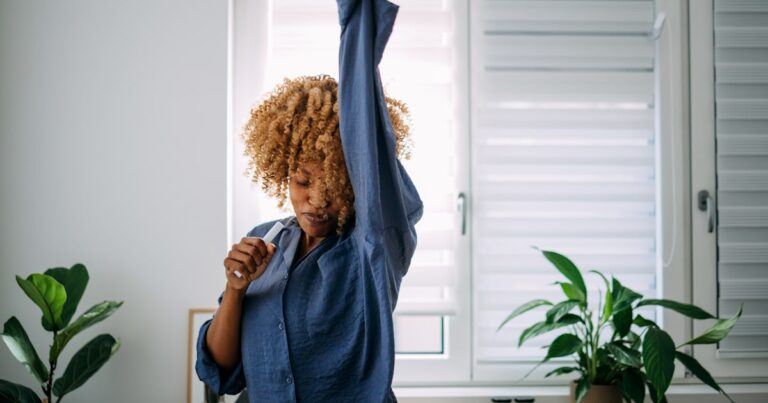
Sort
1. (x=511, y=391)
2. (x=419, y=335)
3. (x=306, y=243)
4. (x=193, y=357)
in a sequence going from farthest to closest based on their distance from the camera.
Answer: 1. (x=419, y=335)
2. (x=511, y=391)
3. (x=193, y=357)
4. (x=306, y=243)

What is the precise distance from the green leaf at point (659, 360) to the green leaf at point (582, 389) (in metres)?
0.19

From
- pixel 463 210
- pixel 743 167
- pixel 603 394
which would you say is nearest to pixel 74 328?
pixel 463 210

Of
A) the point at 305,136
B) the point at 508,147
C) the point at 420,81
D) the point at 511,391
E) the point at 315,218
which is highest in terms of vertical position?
the point at 420,81

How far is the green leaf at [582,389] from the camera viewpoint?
1823 mm

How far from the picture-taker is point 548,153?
86.4 inches

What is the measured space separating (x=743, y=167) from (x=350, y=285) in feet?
5.78

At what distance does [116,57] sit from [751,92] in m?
1.97

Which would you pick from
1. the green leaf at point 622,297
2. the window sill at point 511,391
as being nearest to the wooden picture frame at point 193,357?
the window sill at point 511,391

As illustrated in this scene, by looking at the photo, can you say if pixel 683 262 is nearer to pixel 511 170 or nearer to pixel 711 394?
pixel 711 394

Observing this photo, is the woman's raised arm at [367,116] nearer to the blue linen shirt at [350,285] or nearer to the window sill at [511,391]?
the blue linen shirt at [350,285]

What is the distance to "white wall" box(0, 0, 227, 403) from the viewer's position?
198cm

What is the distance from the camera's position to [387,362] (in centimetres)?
93

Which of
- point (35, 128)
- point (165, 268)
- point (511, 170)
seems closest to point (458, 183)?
point (511, 170)

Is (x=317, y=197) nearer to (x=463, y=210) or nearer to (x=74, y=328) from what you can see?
(x=74, y=328)
